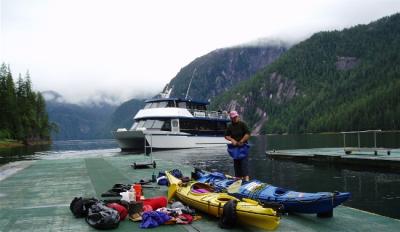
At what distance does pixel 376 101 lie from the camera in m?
140

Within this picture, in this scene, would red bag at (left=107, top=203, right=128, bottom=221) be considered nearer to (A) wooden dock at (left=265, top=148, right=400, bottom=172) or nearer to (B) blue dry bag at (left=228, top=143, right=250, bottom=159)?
(B) blue dry bag at (left=228, top=143, right=250, bottom=159)

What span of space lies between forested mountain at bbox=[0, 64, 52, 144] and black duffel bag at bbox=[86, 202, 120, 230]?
70864 mm

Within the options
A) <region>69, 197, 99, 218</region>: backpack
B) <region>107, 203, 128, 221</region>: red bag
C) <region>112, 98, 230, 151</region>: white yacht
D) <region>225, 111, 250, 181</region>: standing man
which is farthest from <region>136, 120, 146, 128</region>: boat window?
<region>107, 203, 128, 221</region>: red bag

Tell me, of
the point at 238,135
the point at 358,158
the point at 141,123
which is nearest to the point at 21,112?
the point at 141,123

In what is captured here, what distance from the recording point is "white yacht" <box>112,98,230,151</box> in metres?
44.8

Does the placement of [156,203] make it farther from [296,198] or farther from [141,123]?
[141,123]

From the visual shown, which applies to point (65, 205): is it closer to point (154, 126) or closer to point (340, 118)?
point (154, 126)

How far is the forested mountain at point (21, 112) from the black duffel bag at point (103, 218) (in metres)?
70.9

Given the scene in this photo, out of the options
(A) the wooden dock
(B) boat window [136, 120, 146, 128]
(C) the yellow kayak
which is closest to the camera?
(C) the yellow kayak

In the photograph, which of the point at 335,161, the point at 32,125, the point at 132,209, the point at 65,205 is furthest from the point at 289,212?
the point at 32,125

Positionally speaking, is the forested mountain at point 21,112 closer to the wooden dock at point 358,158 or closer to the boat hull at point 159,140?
the boat hull at point 159,140

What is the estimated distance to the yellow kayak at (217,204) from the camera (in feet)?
23.8

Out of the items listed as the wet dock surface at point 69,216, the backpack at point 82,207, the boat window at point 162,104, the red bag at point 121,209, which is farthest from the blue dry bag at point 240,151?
→ the boat window at point 162,104

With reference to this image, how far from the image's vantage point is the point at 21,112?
84750mm
